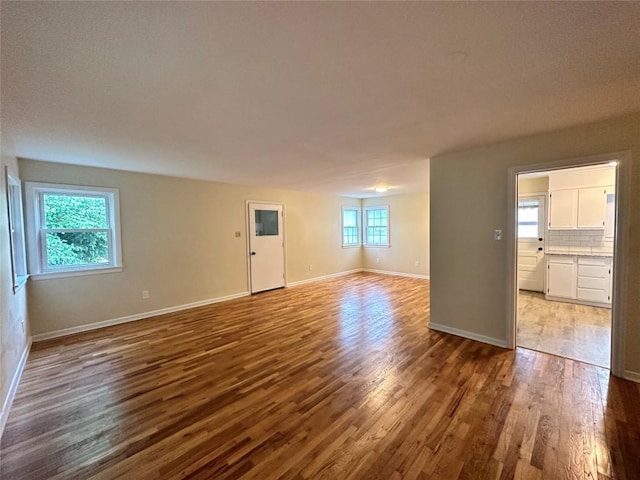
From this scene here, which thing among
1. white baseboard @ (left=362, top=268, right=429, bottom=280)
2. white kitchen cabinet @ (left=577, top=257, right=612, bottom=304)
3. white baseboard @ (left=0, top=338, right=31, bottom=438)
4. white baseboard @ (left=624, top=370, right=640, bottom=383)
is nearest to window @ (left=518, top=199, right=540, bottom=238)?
white kitchen cabinet @ (left=577, top=257, right=612, bottom=304)

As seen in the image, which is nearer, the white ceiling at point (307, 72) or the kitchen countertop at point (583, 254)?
the white ceiling at point (307, 72)

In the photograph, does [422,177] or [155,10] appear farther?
[422,177]

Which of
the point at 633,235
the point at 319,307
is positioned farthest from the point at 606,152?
the point at 319,307

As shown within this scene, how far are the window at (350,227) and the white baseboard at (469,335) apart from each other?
4701 millimetres

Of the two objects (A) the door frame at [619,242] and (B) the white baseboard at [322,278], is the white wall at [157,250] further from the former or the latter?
(A) the door frame at [619,242]

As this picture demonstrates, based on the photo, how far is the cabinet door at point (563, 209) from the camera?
487cm

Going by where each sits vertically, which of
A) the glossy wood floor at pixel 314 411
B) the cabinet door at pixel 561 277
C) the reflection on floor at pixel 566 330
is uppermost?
the cabinet door at pixel 561 277

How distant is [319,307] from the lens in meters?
4.98

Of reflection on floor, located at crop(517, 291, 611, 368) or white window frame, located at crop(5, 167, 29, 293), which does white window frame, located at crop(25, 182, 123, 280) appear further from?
reflection on floor, located at crop(517, 291, 611, 368)

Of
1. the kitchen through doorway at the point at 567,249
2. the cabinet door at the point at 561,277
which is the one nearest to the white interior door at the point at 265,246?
the kitchen through doorway at the point at 567,249

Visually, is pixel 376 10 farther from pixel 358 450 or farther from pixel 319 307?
pixel 319 307

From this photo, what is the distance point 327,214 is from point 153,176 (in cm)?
432

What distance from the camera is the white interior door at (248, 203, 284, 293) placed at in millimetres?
6074

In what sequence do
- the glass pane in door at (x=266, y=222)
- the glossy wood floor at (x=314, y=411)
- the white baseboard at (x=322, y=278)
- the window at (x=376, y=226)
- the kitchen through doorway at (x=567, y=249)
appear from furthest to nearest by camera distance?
the window at (x=376, y=226) → the white baseboard at (x=322, y=278) → the glass pane in door at (x=266, y=222) → the kitchen through doorway at (x=567, y=249) → the glossy wood floor at (x=314, y=411)
